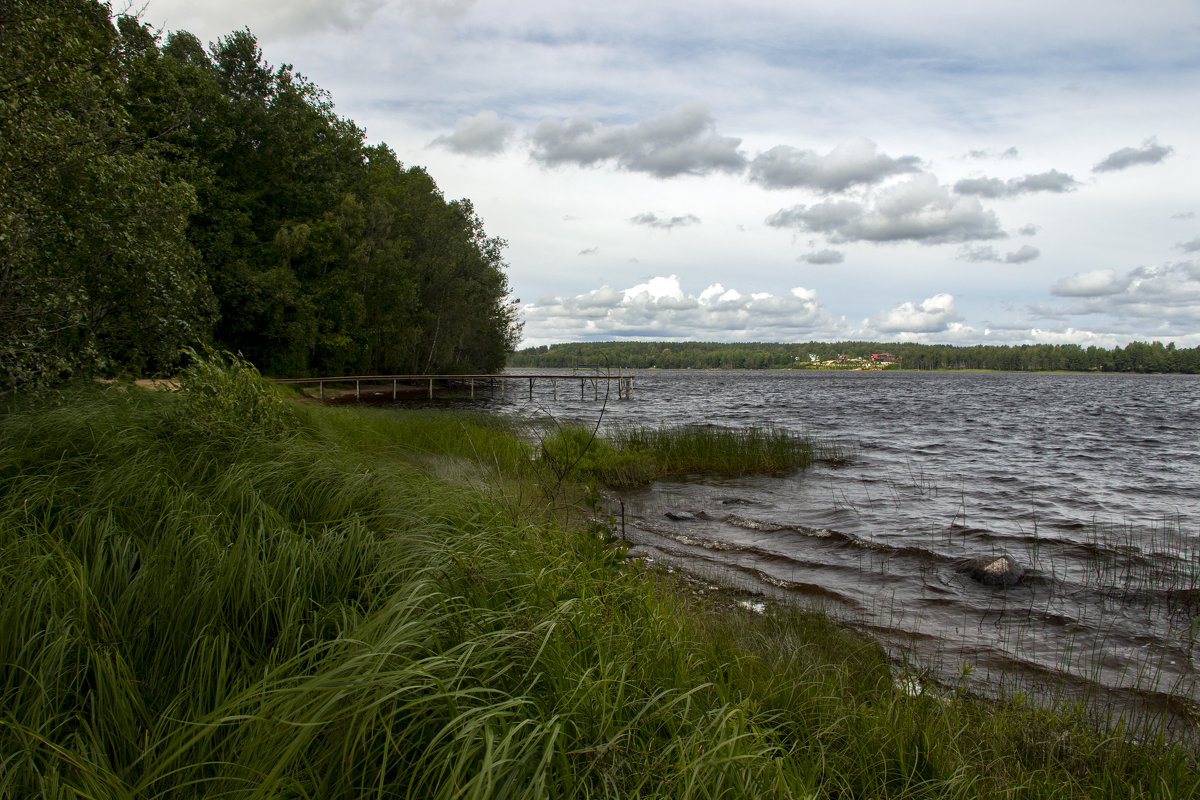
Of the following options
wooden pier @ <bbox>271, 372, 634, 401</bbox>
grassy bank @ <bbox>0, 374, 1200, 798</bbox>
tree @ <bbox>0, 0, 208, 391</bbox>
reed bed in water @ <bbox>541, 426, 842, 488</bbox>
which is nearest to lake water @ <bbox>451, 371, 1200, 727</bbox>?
reed bed in water @ <bbox>541, 426, 842, 488</bbox>

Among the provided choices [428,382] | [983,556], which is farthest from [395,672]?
[428,382]

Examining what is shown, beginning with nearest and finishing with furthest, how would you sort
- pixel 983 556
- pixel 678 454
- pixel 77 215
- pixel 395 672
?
pixel 395 672, pixel 77 215, pixel 983 556, pixel 678 454

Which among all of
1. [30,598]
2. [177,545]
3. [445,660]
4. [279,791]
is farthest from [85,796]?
[177,545]

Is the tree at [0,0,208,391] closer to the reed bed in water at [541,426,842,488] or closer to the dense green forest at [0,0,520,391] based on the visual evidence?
the dense green forest at [0,0,520,391]

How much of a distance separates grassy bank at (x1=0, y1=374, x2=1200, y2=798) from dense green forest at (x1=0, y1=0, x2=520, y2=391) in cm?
300

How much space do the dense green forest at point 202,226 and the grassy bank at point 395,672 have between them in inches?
118

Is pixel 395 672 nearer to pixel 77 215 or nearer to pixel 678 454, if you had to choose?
pixel 77 215

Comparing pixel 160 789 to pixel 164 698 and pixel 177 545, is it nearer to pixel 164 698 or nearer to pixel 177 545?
pixel 164 698

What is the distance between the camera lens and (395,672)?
6.20 ft

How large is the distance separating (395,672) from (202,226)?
34.8 m

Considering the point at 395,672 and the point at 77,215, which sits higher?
the point at 77,215

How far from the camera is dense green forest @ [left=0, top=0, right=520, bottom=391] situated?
633 centimetres

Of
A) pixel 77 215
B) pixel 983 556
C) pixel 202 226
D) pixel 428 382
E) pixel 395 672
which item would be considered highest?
pixel 202 226

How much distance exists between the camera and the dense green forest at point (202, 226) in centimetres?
633
